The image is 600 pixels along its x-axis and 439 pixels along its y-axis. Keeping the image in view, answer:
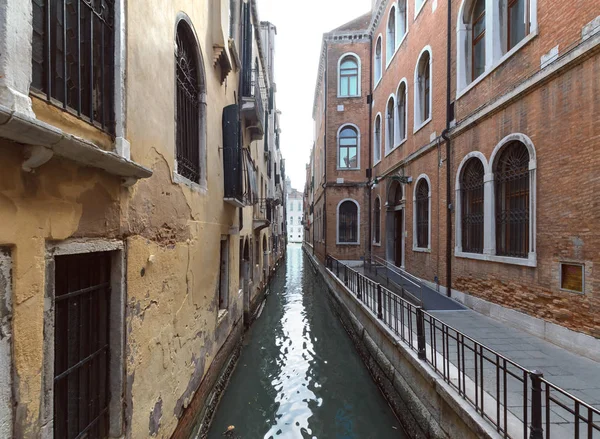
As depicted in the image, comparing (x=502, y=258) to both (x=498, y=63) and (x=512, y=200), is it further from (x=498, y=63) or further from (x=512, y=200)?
(x=498, y=63)

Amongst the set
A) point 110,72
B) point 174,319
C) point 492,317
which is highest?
point 110,72

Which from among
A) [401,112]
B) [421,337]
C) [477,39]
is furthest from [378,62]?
[421,337]

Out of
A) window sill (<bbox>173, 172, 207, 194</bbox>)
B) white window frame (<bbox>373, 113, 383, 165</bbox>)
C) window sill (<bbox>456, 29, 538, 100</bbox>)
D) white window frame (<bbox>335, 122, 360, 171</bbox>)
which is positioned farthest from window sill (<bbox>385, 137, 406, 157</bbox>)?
window sill (<bbox>173, 172, 207, 194</bbox>)

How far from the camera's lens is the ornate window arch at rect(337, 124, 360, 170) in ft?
61.9

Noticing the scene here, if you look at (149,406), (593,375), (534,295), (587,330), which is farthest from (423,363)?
(149,406)

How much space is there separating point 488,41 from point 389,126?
294 inches

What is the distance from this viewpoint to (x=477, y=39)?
310 inches

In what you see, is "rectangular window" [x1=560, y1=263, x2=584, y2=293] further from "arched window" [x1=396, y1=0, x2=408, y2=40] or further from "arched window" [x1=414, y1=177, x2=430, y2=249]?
"arched window" [x1=396, y1=0, x2=408, y2=40]

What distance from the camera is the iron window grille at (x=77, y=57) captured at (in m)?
1.92

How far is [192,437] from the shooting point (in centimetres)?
404

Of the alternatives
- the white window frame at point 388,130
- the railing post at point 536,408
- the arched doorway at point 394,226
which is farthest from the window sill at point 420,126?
the railing post at point 536,408

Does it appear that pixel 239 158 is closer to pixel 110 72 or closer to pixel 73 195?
pixel 110 72

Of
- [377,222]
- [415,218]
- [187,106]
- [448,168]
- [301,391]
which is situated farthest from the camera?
[377,222]

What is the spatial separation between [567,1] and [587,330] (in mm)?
4937
